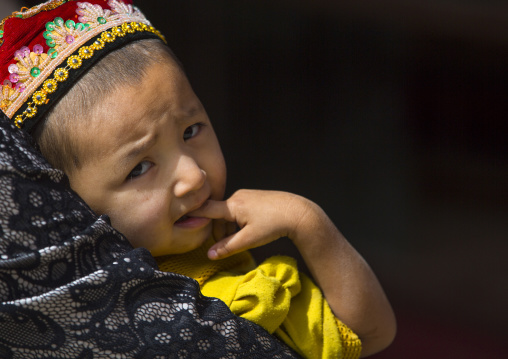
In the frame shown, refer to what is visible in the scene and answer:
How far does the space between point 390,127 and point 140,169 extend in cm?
228

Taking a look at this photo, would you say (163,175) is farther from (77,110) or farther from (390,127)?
(390,127)

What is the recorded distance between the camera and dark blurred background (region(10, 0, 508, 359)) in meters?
2.78

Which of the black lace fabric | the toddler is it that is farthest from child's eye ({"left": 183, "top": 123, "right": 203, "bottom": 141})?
the black lace fabric

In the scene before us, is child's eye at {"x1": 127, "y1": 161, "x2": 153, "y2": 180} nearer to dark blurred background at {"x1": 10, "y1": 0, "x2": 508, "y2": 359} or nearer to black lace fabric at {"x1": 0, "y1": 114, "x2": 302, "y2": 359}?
black lace fabric at {"x1": 0, "y1": 114, "x2": 302, "y2": 359}

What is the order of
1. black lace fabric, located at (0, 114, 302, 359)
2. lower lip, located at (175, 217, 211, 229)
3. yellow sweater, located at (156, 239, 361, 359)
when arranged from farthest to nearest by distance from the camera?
1. lower lip, located at (175, 217, 211, 229)
2. yellow sweater, located at (156, 239, 361, 359)
3. black lace fabric, located at (0, 114, 302, 359)

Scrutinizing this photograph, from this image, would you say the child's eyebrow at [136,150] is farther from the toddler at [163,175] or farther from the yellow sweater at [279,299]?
the yellow sweater at [279,299]

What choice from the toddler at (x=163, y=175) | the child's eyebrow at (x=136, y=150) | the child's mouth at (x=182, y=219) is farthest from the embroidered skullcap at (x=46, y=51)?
the child's mouth at (x=182, y=219)

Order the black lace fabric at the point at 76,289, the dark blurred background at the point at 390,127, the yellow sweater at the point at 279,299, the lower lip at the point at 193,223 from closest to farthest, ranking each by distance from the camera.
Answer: the black lace fabric at the point at 76,289, the yellow sweater at the point at 279,299, the lower lip at the point at 193,223, the dark blurred background at the point at 390,127

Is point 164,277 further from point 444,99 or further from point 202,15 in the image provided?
point 444,99

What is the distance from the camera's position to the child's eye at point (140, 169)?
3.34 ft

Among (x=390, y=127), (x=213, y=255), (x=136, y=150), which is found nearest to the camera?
(x=136, y=150)

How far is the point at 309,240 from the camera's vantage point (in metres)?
1.09

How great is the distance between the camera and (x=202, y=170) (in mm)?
1045

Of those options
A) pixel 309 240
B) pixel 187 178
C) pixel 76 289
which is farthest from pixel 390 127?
pixel 76 289
